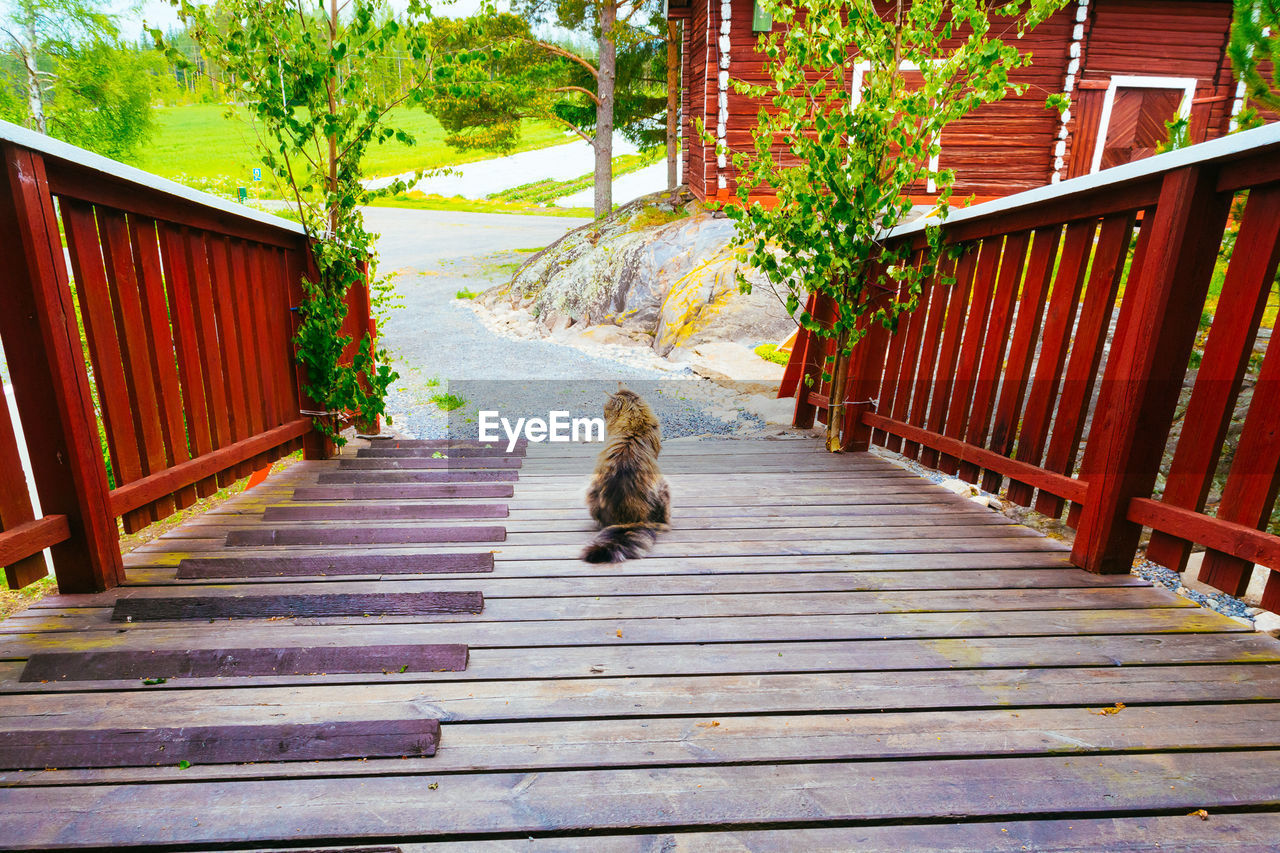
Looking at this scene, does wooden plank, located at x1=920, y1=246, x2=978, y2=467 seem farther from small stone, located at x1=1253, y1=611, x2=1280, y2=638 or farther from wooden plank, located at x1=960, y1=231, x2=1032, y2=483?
small stone, located at x1=1253, y1=611, x2=1280, y2=638

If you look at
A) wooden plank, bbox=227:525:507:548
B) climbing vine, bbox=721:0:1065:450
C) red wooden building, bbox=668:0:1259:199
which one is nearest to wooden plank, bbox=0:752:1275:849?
wooden plank, bbox=227:525:507:548

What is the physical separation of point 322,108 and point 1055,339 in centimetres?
390

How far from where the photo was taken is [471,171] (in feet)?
126

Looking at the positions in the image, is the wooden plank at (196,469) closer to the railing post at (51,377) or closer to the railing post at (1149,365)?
the railing post at (51,377)

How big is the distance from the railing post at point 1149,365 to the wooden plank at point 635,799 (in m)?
1.00

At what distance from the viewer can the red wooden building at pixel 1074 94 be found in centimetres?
1128

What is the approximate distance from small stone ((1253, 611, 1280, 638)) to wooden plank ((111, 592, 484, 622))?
9.44 feet

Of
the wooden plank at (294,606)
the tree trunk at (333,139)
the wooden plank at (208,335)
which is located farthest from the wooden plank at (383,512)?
the tree trunk at (333,139)

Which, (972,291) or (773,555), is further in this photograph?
(972,291)

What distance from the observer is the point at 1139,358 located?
6.97ft

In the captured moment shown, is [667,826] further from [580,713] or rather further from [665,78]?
[665,78]

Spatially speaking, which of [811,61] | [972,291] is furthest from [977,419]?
[811,61]

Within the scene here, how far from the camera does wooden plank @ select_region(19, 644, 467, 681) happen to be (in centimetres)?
160

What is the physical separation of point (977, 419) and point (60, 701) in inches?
138
